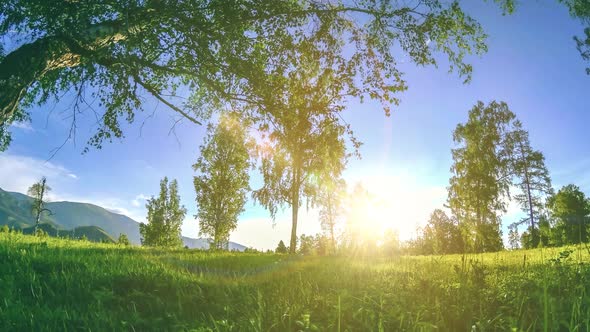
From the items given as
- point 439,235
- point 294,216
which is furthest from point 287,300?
point 439,235

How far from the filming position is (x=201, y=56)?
9.22m

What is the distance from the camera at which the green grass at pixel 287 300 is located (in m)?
3.38

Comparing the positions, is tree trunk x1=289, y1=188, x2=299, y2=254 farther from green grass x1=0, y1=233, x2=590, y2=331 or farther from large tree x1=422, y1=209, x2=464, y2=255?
large tree x1=422, y1=209, x2=464, y2=255

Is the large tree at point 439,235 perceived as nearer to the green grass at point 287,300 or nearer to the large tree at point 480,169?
the large tree at point 480,169

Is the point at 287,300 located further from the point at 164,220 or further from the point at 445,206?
the point at 164,220

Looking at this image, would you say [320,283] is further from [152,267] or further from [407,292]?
[152,267]

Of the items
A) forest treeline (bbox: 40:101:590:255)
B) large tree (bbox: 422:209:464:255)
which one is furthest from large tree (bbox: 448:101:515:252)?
large tree (bbox: 422:209:464:255)

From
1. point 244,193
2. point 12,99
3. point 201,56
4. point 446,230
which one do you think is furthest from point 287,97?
point 446,230

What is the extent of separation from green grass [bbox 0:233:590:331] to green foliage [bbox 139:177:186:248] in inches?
2380

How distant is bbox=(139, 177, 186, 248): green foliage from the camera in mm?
64062

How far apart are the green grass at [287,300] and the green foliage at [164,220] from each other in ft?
198

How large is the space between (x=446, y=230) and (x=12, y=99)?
198ft

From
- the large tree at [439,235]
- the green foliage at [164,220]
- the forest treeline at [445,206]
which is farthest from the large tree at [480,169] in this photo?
the green foliage at [164,220]

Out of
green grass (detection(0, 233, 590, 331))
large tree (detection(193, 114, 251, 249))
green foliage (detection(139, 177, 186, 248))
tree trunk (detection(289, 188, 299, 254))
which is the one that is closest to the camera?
green grass (detection(0, 233, 590, 331))
